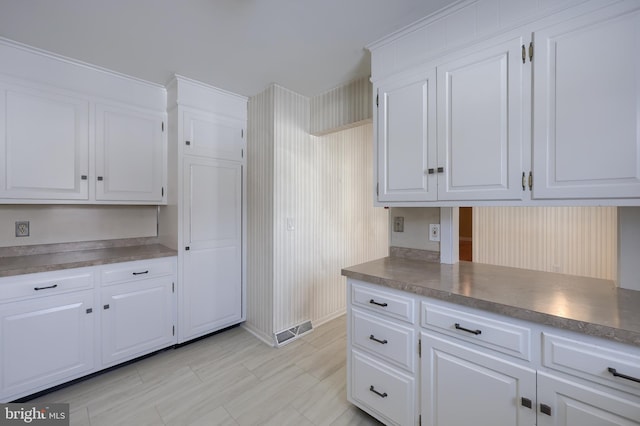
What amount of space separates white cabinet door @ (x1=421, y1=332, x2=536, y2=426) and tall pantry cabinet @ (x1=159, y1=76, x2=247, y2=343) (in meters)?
2.03

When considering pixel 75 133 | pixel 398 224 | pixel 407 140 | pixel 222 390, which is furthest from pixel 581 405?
pixel 75 133

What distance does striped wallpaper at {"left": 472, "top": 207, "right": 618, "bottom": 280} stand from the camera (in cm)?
275

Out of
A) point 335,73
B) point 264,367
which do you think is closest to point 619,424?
point 264,367

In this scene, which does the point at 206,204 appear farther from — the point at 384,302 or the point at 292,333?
the point at 384,302

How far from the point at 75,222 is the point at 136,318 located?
104 cm

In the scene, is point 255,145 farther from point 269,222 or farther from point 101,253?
point 101,253

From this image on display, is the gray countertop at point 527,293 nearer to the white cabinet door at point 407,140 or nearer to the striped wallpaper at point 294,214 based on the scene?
the white cabinet door at point 407,140

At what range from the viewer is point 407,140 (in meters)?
1.62

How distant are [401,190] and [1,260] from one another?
288 cm

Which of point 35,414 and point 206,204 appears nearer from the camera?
point 35,414

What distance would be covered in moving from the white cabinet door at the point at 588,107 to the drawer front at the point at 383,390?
3.83ft

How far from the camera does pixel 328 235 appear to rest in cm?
302

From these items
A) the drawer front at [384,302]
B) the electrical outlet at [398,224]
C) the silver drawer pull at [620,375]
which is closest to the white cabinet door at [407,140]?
the electrical outlet at [398,224]

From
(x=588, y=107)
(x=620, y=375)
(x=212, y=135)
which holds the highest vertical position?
(x=212, y=135)
